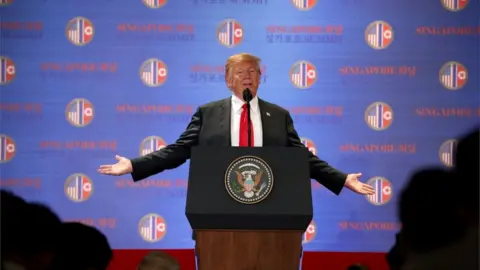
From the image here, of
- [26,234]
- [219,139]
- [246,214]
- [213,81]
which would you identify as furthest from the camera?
[213,81]

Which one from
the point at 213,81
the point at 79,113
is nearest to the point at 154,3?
the point at 213,81

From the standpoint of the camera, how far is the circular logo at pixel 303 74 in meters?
4.84

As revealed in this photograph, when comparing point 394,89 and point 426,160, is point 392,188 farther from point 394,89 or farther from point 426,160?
point 394,89

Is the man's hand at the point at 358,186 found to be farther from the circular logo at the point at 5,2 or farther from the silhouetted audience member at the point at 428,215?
the circular logo at the point at 5,2

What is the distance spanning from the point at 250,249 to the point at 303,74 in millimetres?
2691

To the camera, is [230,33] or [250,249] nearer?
[250,249]

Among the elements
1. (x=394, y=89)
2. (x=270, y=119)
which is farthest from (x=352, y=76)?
(x=270, y=119)

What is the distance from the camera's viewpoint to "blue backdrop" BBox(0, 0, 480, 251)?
4.81 metres

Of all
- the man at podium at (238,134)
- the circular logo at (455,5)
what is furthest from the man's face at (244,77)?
the circular logo at (455,5)

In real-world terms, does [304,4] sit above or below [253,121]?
above

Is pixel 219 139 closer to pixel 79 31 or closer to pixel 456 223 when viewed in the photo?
pixel 79 31

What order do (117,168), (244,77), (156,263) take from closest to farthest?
(156,263) < (117,168) < (244,77)

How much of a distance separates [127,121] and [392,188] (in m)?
2.25

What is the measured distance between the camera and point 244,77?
10.7 ft
